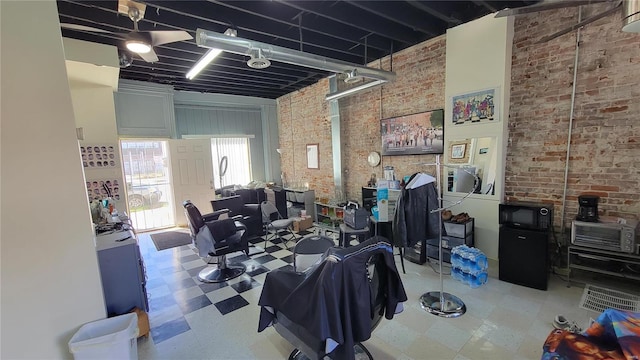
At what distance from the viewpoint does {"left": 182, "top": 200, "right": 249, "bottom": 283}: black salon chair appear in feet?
10.9

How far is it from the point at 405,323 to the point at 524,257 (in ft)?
5.36

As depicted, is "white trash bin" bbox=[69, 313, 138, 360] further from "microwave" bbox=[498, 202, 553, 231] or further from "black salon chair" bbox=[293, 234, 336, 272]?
"microwave" bbox=[498, 202, 553, 231]

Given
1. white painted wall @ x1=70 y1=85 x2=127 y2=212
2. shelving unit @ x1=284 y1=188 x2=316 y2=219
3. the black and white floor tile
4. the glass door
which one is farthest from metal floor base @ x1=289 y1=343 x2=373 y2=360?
the glass door

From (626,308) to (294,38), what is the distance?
4.80 metres

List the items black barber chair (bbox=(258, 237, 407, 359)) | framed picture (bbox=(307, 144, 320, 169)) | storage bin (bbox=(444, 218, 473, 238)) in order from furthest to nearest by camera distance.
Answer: framed picture (bbox=(307, 144, 320, 169)), storage bin (bbox=(444, 218, 473, 238)), black barber chair (bbox=(258, 237, 407, 359))

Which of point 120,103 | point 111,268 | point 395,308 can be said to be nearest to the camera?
point 395,308

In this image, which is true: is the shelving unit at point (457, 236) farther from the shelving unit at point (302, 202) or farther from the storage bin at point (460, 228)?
the shelving unit at point (302, 202)

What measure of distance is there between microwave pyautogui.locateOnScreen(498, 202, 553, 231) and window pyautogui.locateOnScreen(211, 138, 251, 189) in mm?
6107

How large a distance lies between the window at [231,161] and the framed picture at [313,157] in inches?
74.8

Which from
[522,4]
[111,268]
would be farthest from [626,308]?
[111,268]

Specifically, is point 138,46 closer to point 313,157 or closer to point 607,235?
point 313,157

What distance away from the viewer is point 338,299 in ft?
5.27

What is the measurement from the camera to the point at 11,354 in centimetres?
175

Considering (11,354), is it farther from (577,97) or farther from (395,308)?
(577,97)
